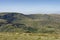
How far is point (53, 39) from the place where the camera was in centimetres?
2281

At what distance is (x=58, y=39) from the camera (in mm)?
22891

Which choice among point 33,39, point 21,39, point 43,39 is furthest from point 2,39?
point 43,39

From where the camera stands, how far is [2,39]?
22391 mm

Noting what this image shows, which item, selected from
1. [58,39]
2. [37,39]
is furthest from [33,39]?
[58,39]

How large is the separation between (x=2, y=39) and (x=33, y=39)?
458 cm

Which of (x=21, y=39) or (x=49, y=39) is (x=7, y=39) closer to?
(x=21, y=39)

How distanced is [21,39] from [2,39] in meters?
2.79

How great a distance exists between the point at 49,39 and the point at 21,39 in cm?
416

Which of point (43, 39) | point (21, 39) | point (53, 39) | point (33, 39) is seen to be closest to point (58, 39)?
point (53, 39)

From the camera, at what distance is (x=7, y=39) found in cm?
2242

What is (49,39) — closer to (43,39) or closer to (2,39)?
(43,39)

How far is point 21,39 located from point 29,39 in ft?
3.89

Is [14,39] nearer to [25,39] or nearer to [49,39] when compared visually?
[25,39]

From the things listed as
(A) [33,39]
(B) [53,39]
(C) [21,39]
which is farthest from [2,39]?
(B) [53,39]
